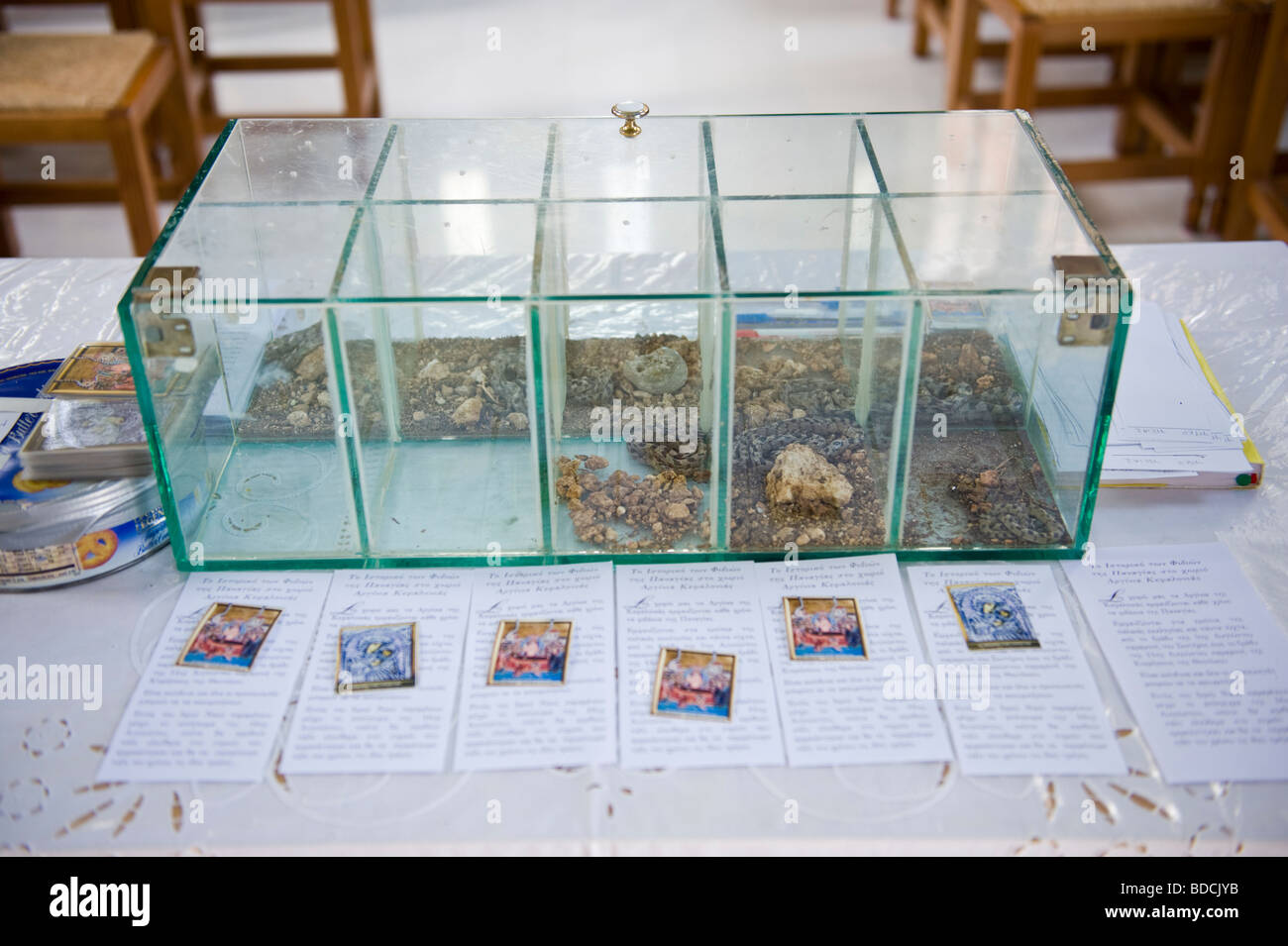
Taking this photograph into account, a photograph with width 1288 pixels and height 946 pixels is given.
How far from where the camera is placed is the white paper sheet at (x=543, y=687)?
124 cm

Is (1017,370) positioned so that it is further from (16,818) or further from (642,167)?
(16,818)

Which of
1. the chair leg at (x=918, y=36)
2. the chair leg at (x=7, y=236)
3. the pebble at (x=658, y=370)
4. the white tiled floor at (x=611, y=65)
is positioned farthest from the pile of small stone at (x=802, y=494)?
the chair leg at (x=918, y=36)

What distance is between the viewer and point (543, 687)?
1301 millimetres

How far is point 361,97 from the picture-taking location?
3.34 metres

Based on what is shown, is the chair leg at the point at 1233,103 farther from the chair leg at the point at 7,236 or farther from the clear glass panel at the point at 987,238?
the chair leg at the point at 7,236

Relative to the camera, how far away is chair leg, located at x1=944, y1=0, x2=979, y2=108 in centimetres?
312

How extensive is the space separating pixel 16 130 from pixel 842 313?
198 centimetres

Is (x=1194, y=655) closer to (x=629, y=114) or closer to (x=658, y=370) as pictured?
(x=658, y=370)

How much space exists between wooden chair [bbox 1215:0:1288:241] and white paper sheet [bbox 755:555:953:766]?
1785 mm

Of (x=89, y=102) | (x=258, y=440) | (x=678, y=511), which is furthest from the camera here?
(x=89, y=102)

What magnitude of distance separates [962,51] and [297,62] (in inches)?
69.3

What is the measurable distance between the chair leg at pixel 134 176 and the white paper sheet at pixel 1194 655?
2102 millimetres

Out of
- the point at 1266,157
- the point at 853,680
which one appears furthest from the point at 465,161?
the point at 1266,157

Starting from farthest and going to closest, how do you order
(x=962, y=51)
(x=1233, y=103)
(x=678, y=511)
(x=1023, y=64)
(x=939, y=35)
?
(x=939, y=35), (x=962, y=51), (x=1233, y=103), (x=1023, y=64), (x=678, y=511)
